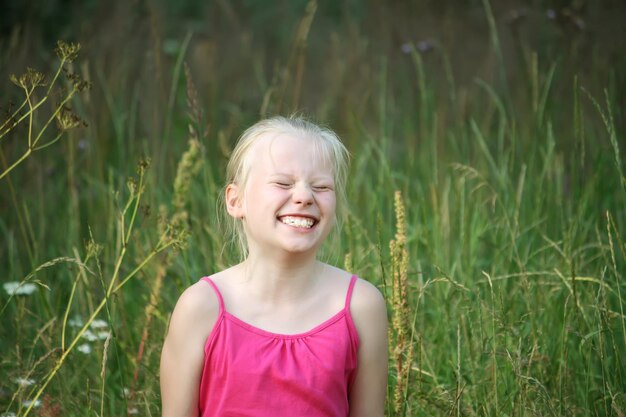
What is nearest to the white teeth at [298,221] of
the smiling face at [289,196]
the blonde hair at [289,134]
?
the smiling face at [289,196]

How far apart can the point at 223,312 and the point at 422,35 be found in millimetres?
3388

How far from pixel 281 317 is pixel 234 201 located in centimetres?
26

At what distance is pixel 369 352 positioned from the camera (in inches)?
74.9

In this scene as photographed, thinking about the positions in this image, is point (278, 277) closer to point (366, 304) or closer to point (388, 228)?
point (366, 304)

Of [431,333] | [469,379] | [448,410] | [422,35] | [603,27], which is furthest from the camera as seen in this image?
[422,35]

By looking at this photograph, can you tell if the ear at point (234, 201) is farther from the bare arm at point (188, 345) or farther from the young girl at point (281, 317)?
the bare arm at point (188, 345)

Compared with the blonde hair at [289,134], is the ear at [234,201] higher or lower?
lower

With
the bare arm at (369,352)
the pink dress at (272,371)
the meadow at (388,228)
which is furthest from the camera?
the meadow at (388,228)

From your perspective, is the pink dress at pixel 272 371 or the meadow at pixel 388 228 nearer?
the pink dress at pixel 272 371

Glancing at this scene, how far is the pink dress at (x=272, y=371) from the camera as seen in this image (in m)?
1.80

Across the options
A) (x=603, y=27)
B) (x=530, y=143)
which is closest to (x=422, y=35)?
(x=603, y=27)

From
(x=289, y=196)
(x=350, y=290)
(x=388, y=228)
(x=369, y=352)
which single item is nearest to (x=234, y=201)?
(x=289, y=196)

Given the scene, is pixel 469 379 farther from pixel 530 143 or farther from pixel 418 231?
pixel 530 143

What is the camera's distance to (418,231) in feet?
9.36
